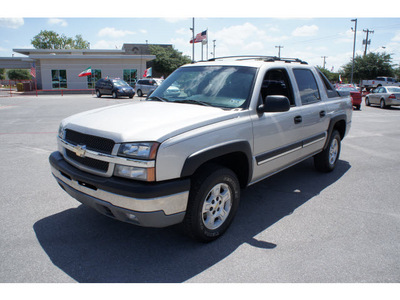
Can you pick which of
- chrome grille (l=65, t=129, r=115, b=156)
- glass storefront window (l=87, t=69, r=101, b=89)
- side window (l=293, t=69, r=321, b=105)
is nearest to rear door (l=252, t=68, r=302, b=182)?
side window (l=293, t=69, r=321, b=105)

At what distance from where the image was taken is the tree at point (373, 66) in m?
47.6

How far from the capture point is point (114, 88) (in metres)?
26.0

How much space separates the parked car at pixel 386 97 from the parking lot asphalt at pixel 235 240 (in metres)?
17.0

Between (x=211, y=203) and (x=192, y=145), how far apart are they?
2.35ft

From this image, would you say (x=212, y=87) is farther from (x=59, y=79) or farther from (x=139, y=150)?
(x=59, y=79)

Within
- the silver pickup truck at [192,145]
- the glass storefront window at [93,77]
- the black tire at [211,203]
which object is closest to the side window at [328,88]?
the silver pickup truck at [192,145]

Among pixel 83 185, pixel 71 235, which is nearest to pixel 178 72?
pixel 83 185

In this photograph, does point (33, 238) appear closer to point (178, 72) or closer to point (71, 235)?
point (71, 235)

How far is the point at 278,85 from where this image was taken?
426cm

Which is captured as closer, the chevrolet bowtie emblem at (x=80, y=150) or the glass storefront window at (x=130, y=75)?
the chevrolet bowtie emblem at (x=80, y=150)

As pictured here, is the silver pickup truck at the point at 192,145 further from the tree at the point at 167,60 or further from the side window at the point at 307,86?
the tree at the point at 167,60

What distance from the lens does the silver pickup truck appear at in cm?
264

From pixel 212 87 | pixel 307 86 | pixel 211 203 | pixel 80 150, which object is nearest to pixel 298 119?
pixel 307 86

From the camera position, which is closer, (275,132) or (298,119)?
(275,132)
